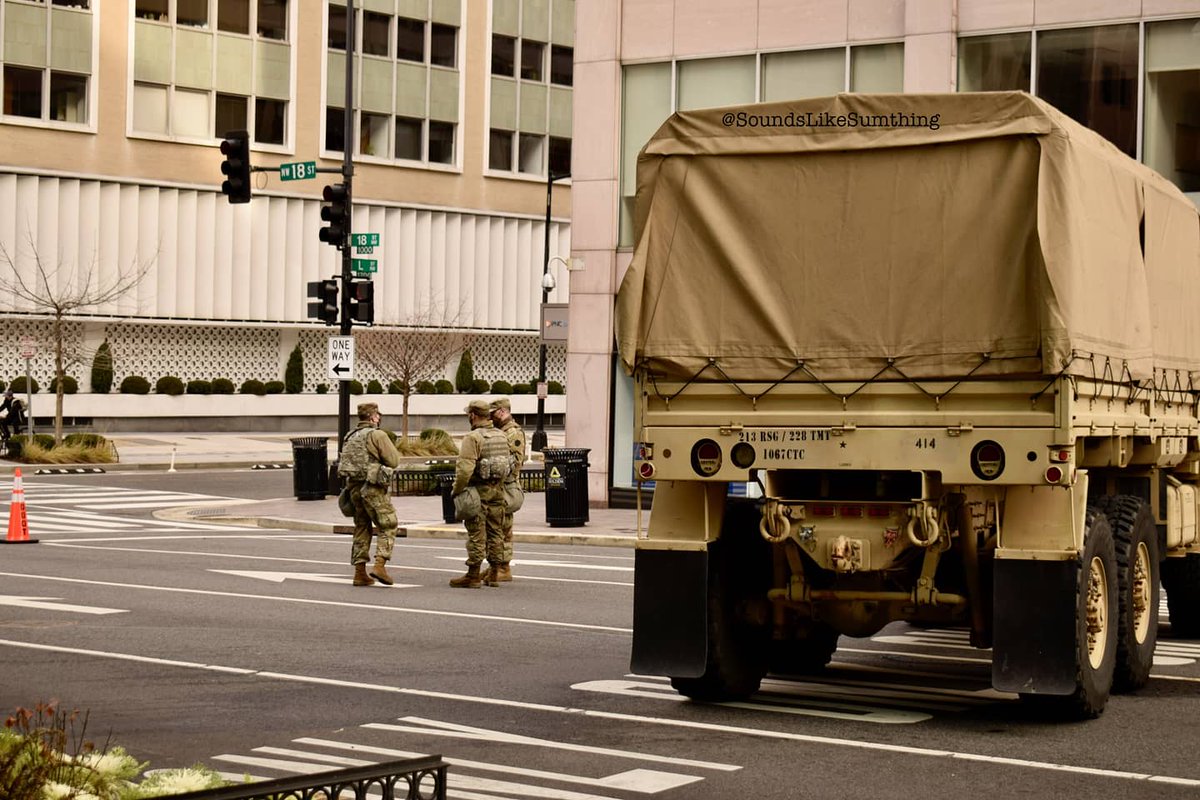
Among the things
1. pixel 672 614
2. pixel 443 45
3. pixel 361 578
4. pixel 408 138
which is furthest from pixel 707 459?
pixel 443 45

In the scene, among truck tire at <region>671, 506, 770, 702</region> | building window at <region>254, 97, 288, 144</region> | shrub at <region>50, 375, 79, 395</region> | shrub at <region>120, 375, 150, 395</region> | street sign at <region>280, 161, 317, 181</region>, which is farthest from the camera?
building window at <region>254, 97, 288, 144</region>

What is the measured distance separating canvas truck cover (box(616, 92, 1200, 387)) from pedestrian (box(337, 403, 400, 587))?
25.2 feet

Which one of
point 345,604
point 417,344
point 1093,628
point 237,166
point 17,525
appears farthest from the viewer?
point 417,344

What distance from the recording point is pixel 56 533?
81.0 ft

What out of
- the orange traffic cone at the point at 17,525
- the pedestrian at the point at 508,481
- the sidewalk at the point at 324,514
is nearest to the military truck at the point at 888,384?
the pedestrian at the point at 508,481

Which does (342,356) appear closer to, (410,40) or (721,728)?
(721,728)

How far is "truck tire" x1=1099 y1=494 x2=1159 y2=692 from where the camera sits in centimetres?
1086

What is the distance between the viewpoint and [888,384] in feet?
33.3

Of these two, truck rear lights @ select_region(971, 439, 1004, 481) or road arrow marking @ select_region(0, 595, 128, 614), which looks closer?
truck rear lights @ select_region(971, 439, 1004, 481)

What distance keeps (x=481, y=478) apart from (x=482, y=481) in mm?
57

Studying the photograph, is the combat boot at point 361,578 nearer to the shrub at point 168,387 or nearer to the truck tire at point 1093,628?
the truck tire at point 1093,628

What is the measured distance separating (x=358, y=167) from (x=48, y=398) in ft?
44.8

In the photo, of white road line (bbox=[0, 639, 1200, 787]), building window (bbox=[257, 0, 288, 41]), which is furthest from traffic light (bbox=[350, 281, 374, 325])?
building window (bbox=[257, 0, 288, 41])

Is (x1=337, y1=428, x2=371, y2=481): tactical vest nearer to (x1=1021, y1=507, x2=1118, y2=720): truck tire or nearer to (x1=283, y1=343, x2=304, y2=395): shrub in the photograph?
(x1=1021, y1=507, x2=1118, y2=720): truck tire
